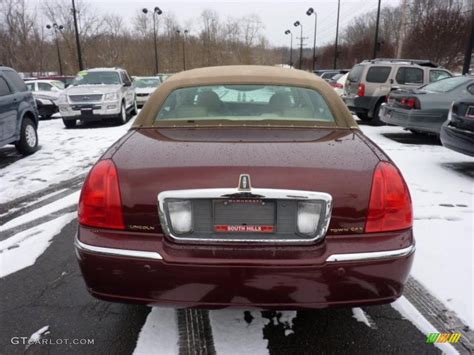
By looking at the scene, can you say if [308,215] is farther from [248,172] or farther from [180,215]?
[180,215]

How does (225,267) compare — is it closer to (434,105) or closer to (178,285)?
(178,285)

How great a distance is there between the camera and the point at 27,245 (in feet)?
12.9

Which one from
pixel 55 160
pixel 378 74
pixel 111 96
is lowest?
pixel 55 160

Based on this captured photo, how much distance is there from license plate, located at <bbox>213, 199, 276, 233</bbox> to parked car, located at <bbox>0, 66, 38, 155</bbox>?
22.6ft

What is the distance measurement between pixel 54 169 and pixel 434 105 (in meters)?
8.13

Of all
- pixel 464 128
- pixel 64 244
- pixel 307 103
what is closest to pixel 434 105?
pixel 464 128

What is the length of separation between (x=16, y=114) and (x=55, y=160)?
1218 mm

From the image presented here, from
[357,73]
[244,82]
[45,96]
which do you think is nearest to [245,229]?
[244,82]

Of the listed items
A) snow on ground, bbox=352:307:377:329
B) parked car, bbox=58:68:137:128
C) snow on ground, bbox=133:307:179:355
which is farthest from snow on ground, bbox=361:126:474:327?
parked car, bbox=58:68:137:128

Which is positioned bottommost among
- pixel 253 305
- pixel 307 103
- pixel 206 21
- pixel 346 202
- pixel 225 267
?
pixel 253 305

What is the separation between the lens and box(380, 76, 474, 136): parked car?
8773mm

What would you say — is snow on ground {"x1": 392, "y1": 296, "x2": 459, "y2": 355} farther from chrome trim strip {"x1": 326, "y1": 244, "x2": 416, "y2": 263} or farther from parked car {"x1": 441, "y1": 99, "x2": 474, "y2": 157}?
parked car {"x1": 441, "y1": 99, "x2": 474, "y2": 157}

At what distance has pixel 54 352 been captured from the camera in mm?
2359

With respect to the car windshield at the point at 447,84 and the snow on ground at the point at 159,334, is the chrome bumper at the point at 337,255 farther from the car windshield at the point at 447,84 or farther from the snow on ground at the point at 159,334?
the car windshield at the point at 447,84
